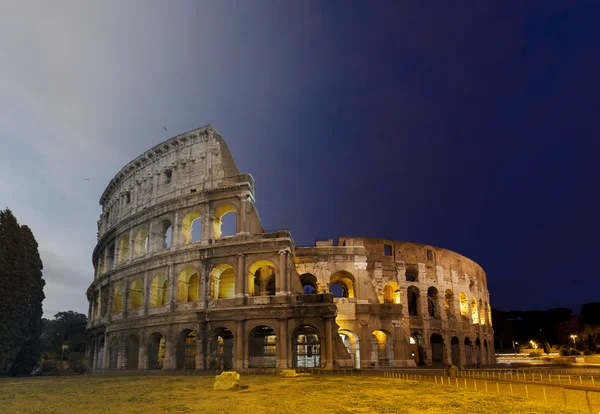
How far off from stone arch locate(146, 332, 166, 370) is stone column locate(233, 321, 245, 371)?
6.17 meters

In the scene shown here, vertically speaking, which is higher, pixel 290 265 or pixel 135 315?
pixel 290 265

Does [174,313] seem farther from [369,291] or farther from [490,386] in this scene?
[490,386]

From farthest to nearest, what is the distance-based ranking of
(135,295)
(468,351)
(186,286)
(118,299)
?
(468,351) < (118,299) < (135,295) < (186,286)

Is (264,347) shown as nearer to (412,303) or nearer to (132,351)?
(132,351)

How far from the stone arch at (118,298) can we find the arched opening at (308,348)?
1559cm

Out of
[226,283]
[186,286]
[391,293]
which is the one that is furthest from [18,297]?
[391,293]

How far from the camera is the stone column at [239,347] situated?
2823 centimetres

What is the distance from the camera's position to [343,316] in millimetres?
33406

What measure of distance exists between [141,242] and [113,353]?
29.0 feet

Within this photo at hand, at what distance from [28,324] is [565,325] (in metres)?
78.5

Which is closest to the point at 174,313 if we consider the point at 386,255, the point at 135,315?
the point at 135,315

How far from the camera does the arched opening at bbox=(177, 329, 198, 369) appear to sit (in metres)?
Answer: 30.7

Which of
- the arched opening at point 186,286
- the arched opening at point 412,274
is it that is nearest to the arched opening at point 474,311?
the arched opening at point 412,274

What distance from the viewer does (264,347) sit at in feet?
102
